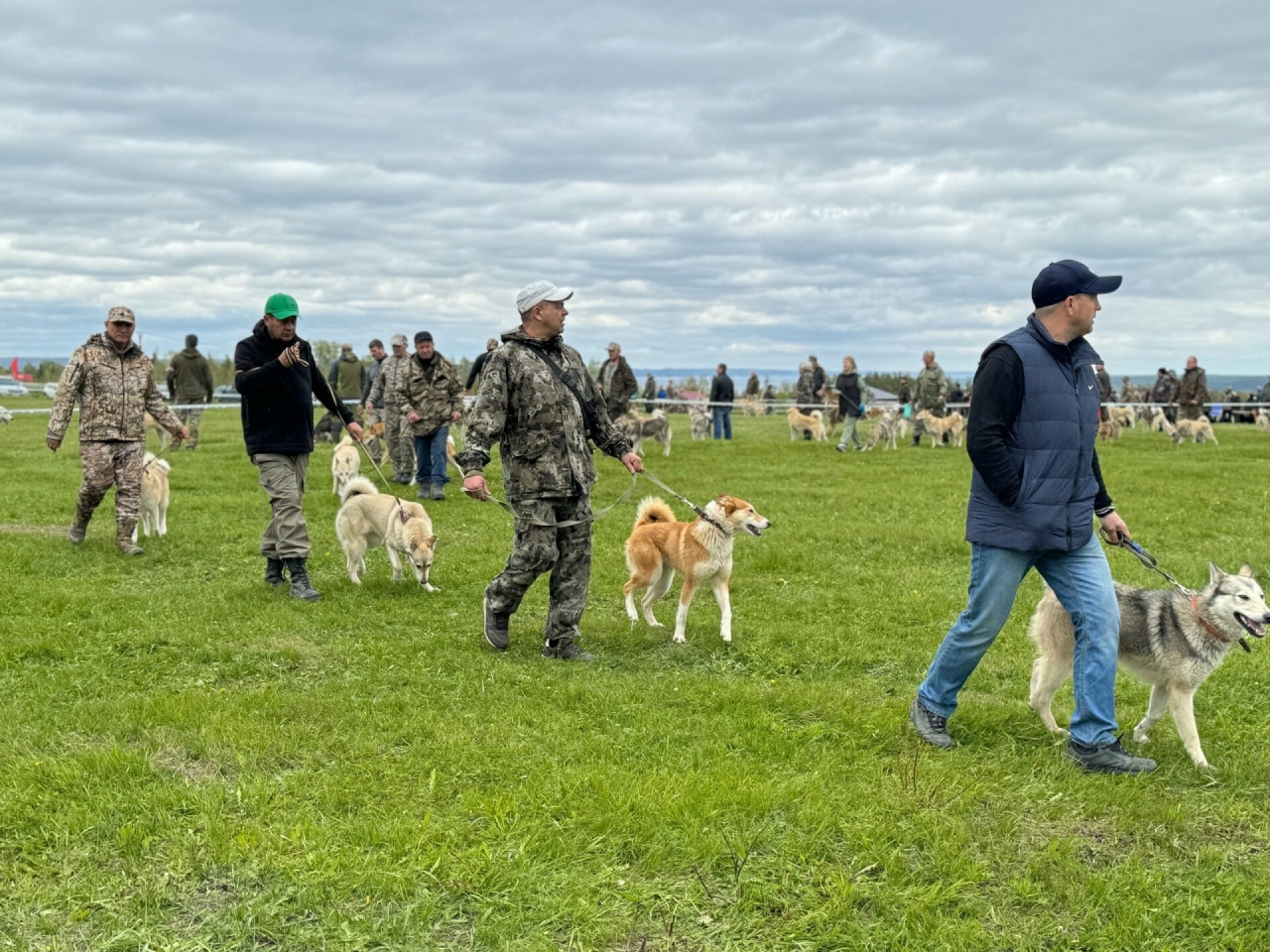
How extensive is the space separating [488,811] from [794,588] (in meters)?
5.16

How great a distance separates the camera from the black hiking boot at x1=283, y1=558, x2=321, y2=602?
826cm

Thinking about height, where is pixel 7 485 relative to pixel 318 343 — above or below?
below

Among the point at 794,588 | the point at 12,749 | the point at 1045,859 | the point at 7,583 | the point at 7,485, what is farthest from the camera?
the point at 7,485

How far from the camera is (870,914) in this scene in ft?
11.9

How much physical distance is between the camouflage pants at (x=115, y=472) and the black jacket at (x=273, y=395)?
2.40 m

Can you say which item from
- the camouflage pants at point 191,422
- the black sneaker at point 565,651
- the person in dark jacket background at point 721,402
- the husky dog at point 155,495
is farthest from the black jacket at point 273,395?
the person in dark jacket background at point 721,402

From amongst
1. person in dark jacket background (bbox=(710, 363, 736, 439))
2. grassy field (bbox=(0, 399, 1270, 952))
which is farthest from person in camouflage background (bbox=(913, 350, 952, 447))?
grassy field (bbox=(0, 399, 1270, 952))

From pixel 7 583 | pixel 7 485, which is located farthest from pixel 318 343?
pixel 7 583

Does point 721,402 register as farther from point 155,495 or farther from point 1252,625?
point 1252,625

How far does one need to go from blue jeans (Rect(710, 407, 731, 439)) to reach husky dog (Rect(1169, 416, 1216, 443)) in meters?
11.3

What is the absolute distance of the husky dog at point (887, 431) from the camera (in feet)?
81.9

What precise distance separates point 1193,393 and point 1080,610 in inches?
1074

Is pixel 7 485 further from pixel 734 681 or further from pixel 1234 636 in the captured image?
pixel 1234 636

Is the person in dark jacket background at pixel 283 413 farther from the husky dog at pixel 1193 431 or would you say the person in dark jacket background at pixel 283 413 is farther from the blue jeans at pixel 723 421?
the husky dog at pixel 1193 431
